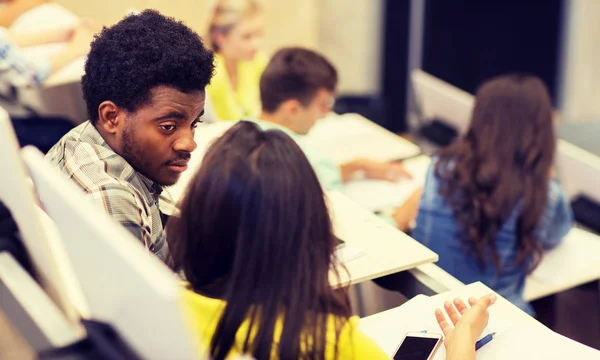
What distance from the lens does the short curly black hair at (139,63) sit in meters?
1.42

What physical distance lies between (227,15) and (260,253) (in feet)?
7.10

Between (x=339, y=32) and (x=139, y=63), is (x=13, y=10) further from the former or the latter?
(x=339, y=32)

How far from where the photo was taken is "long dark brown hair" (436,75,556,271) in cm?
211

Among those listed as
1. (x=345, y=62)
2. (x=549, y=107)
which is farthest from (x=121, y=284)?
(x=345, y=62)

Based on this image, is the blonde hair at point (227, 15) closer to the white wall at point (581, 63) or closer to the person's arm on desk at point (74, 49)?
the person's arm on desk at point (74, 49)

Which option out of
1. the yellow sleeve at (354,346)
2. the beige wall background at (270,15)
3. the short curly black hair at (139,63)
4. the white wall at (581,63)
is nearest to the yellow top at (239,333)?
the yellow sleeve at (354,346)

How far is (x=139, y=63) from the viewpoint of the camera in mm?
1428

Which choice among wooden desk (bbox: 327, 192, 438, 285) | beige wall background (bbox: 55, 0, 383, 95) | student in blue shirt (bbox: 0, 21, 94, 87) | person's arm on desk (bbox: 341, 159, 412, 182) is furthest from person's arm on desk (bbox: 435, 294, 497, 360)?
beige wall background (bbox: 55, 0, 383, 95)

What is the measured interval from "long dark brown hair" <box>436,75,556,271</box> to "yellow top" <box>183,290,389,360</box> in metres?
0.96

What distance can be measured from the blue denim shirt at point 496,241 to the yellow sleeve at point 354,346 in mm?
974

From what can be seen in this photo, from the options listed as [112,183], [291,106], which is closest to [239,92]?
[291,106]

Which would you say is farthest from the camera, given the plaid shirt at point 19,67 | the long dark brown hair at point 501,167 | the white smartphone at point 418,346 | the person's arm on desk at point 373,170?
the person's arm on desk at point 373,170

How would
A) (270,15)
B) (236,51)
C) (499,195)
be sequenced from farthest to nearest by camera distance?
(270,15) → (236,51) → (499,195)

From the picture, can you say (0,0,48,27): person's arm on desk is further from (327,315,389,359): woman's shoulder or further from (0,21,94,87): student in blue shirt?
(327,315,389,359): woman's shoulder
